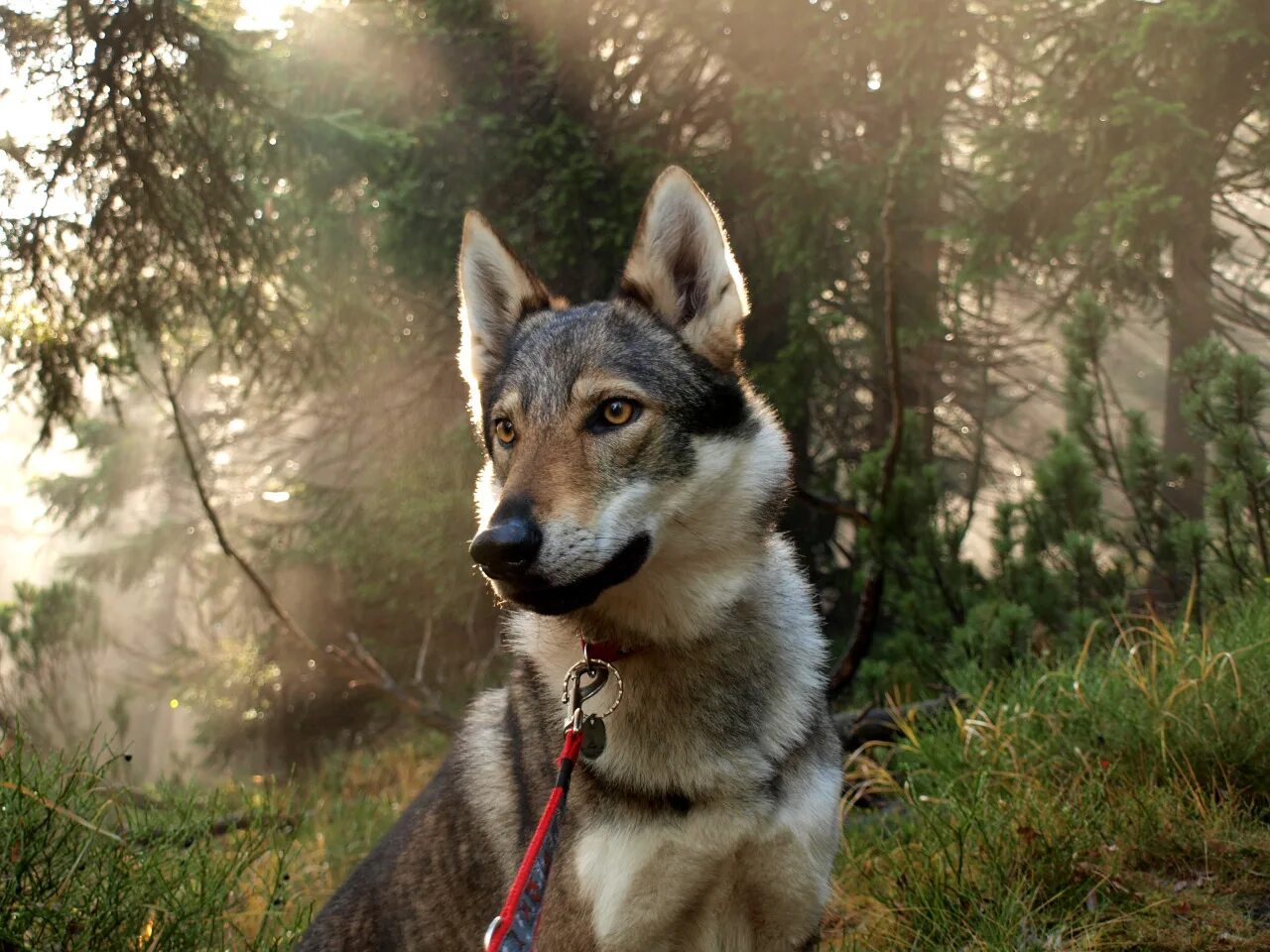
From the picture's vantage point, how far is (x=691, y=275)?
325 cm

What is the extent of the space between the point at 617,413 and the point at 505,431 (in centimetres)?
40

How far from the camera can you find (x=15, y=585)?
1220 centimetres

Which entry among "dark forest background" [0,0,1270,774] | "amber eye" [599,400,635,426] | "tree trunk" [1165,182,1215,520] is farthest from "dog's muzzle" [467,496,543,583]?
"tree trunk" [1165,182,1215,520]

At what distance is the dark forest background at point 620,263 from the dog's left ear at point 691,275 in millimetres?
2843

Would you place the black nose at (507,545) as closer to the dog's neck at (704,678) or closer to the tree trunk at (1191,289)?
the dog's neck at (704,678)

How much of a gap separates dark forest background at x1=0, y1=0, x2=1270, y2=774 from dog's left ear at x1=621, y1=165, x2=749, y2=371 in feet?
9.33

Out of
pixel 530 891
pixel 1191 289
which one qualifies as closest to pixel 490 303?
pixel 530 891

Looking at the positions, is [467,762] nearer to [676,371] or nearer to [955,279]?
[676,371]

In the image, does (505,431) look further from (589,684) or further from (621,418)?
(589,684)

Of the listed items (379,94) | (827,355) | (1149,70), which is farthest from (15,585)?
(1149,70)

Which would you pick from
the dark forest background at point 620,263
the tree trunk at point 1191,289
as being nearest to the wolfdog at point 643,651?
the dark forest background at point 620,263

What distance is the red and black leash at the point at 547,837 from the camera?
6.52 feet

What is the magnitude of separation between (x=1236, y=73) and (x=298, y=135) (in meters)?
7.58

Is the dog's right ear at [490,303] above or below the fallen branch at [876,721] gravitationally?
above
